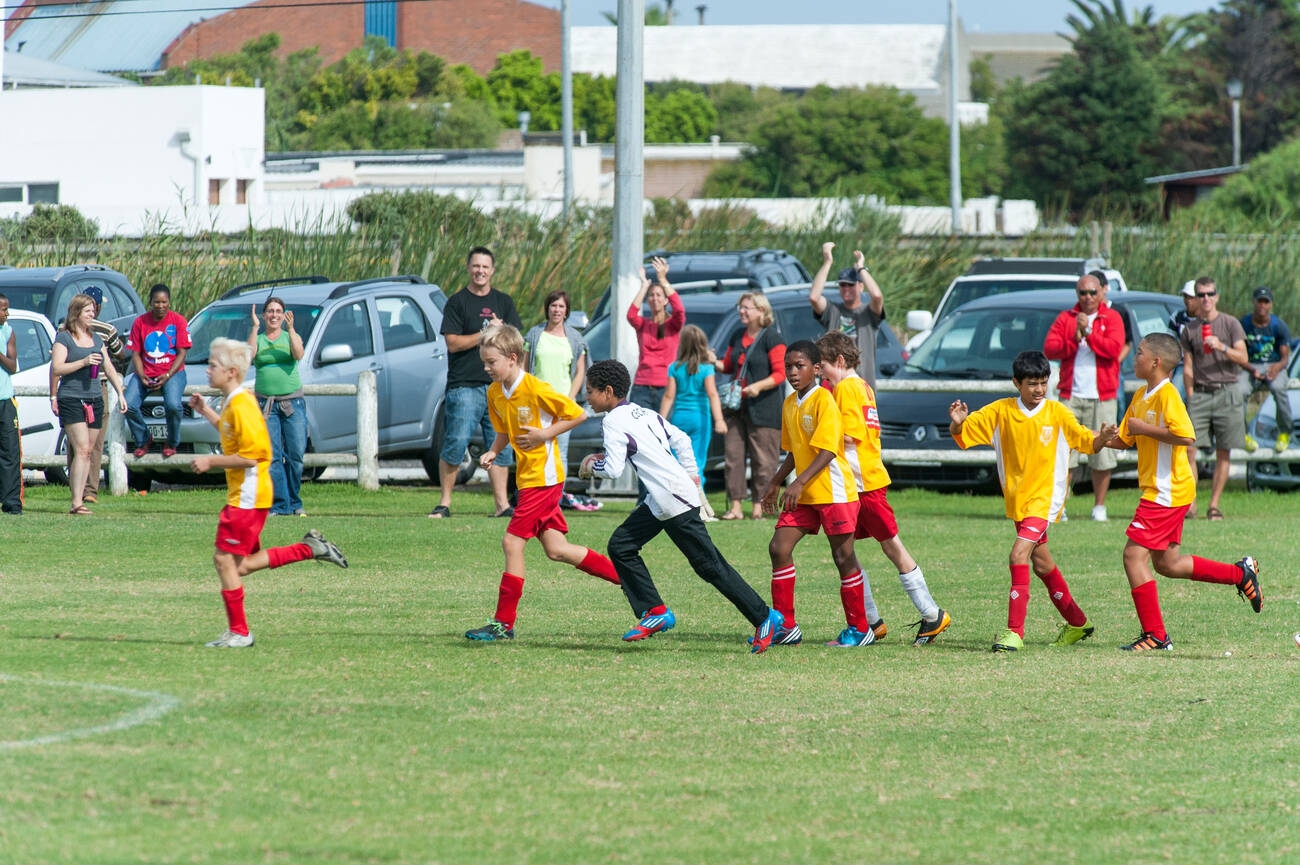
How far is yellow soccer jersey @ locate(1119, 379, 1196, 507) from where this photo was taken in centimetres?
970

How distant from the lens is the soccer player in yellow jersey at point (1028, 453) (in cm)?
972

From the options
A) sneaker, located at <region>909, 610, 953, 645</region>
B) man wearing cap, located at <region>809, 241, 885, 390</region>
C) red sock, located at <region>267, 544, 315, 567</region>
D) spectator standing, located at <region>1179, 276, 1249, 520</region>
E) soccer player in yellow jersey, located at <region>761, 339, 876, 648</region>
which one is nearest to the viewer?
red sock, located at <region>267, 544, 315, 567</region>

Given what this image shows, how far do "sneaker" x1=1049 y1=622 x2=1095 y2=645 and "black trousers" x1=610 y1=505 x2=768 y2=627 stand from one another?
1.68 meters

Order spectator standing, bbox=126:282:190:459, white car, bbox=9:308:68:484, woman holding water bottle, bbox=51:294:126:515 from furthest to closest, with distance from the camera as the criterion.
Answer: white car, bbox=9:308:68:484
spectator standing, bbox=126:282:190:459
woman holding water bottle, bbox=51:294:126:515

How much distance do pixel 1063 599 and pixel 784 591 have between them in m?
1.50

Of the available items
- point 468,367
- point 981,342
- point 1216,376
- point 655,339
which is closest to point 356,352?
point 468,367

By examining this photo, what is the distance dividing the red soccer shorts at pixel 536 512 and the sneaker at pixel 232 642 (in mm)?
1460

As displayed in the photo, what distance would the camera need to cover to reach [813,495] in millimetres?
9719

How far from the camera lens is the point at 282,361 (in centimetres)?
1603

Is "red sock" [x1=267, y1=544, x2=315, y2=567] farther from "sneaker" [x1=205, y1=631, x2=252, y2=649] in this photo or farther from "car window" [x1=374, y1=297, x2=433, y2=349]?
"car window" [x1=374, y1=297, x2=433, y2=349]

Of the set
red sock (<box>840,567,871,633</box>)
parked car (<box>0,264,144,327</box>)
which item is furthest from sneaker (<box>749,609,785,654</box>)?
parked car (<box>0,264,144,327</box>)

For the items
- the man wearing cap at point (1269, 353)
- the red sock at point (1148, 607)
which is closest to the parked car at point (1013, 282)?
the man wearing cap at point (1269, 353)

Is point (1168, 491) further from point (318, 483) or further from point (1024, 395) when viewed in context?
point (318, 483)

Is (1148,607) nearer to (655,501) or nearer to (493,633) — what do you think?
(655,501)
